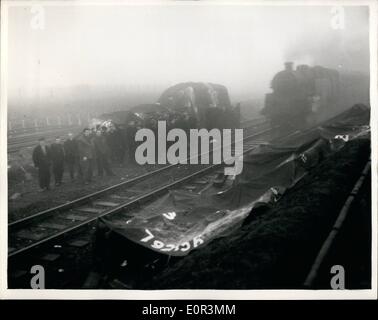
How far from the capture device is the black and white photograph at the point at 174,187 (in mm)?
4938

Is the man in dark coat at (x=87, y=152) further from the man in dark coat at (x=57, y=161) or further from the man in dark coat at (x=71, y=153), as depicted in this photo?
the man in dark coat at (x=57, y=161)

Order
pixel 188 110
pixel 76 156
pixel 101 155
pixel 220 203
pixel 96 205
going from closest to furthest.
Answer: pixel 220 203, pixel 96 205, pixel 76 156, pixel 101 155, pixel 188 110

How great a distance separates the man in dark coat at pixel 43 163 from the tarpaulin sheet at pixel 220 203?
2691 mm

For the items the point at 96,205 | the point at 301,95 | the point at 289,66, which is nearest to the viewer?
the point at 96,205

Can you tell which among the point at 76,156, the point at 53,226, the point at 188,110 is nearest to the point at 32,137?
the point at 76,156

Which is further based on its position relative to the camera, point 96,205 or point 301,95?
point 301,95

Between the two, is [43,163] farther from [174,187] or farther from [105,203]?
[174,187]

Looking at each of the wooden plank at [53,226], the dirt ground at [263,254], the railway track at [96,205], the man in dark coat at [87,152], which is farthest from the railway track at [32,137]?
the dirt ground at [263,254]

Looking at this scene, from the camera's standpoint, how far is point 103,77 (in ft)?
26.8

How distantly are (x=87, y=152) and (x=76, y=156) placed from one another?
0.42m

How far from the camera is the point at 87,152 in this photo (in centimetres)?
907

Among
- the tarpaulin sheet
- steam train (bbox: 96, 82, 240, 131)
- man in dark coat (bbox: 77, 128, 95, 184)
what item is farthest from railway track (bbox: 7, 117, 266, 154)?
the tarpaulin sheet

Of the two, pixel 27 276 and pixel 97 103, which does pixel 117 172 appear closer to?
pixel 97 103

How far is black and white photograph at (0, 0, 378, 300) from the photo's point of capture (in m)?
4.94
